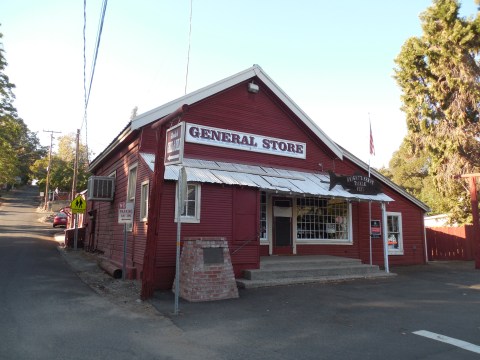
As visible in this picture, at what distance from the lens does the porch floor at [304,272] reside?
1076 cm

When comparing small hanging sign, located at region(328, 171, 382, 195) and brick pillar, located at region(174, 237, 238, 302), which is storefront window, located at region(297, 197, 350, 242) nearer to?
small hanging sign, located at region(328, 171, 382, 195)

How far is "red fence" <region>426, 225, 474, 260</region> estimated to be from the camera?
65.8 feet

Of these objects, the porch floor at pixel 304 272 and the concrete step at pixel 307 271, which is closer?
the porch floor at pixel 304 272

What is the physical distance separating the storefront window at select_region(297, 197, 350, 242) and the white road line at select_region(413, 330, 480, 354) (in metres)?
8.21

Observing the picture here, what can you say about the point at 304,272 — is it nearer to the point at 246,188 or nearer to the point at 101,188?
the point at 246,188

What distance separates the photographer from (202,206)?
433 inches

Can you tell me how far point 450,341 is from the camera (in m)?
5.96

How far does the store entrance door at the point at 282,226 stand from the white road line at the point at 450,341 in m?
7.71

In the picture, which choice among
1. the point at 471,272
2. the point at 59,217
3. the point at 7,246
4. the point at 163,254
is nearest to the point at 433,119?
the point at 471,272

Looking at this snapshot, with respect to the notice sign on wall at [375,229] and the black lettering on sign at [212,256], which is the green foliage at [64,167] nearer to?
the notice sign on wall at [375,229]

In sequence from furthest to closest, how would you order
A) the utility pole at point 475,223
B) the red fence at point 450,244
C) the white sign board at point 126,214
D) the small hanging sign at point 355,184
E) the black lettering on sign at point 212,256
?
1. the red fence at point 450,244
2. the utility pole at point 475,223
3. the small hanging sign at point 355,184
4. the white sign board at point 126,214
5. the black lettering on sign at point 212,256

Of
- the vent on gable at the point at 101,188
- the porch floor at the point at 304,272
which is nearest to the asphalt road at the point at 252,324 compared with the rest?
the porch floor at the point at 304,272

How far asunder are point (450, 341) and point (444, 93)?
19307 millimetres

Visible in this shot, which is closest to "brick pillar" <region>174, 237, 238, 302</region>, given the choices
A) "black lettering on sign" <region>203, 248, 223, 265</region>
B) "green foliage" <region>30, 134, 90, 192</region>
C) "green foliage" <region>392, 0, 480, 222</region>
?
"black lettering on sign" <region>203, 248, 223, 265</region>
